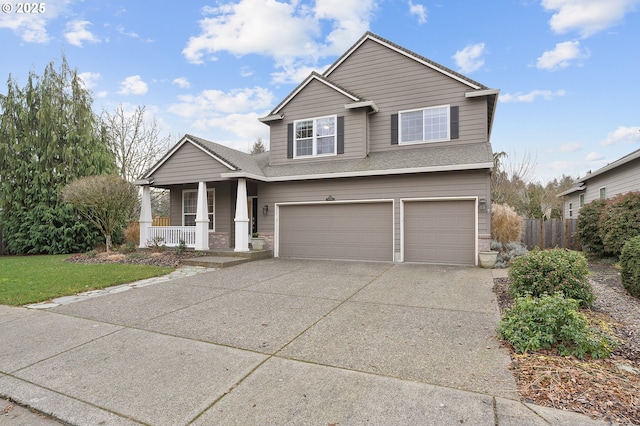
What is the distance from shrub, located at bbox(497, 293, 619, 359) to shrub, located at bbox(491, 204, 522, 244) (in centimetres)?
823

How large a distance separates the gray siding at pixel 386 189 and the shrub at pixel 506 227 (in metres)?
2.37

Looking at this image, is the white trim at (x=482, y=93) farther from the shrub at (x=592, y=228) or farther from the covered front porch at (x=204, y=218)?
the covered front porch at (x=204, y=218)

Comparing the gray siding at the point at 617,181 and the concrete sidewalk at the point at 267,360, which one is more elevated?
the gray siding at the point at 617,181

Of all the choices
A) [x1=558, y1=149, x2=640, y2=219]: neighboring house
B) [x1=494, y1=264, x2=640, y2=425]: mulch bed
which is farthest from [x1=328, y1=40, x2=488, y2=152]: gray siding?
[x1=494, y1=264, x2=640, y2=425]: mulch bed

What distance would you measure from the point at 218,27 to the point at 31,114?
9.95 metres

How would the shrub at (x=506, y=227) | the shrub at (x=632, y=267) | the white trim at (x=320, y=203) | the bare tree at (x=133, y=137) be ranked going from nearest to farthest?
1. the shrub at (x=632, y=267)
2. the white trim at (x=320, y=203)
3. the shrub at (x=506, y=227)
4. the bare tree at (x=133, y=137)

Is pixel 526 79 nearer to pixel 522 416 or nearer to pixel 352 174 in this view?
pixel 352 174

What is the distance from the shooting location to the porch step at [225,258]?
9.71 m

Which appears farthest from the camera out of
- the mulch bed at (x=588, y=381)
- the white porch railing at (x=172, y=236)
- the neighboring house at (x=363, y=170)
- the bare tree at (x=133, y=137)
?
the bare tree at (x=133, y=137)

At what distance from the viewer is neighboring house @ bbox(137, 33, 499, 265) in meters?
9.98

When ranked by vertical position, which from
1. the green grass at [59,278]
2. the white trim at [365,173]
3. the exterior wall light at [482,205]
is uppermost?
the white trim at [365,173]

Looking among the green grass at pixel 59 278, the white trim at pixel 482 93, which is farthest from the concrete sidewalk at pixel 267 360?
the white trim at pixel 482 93

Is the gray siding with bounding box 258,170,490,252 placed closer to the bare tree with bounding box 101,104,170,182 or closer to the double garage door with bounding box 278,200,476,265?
the double garage door with bounding box 278,200,476,265

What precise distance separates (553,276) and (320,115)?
917 cm
